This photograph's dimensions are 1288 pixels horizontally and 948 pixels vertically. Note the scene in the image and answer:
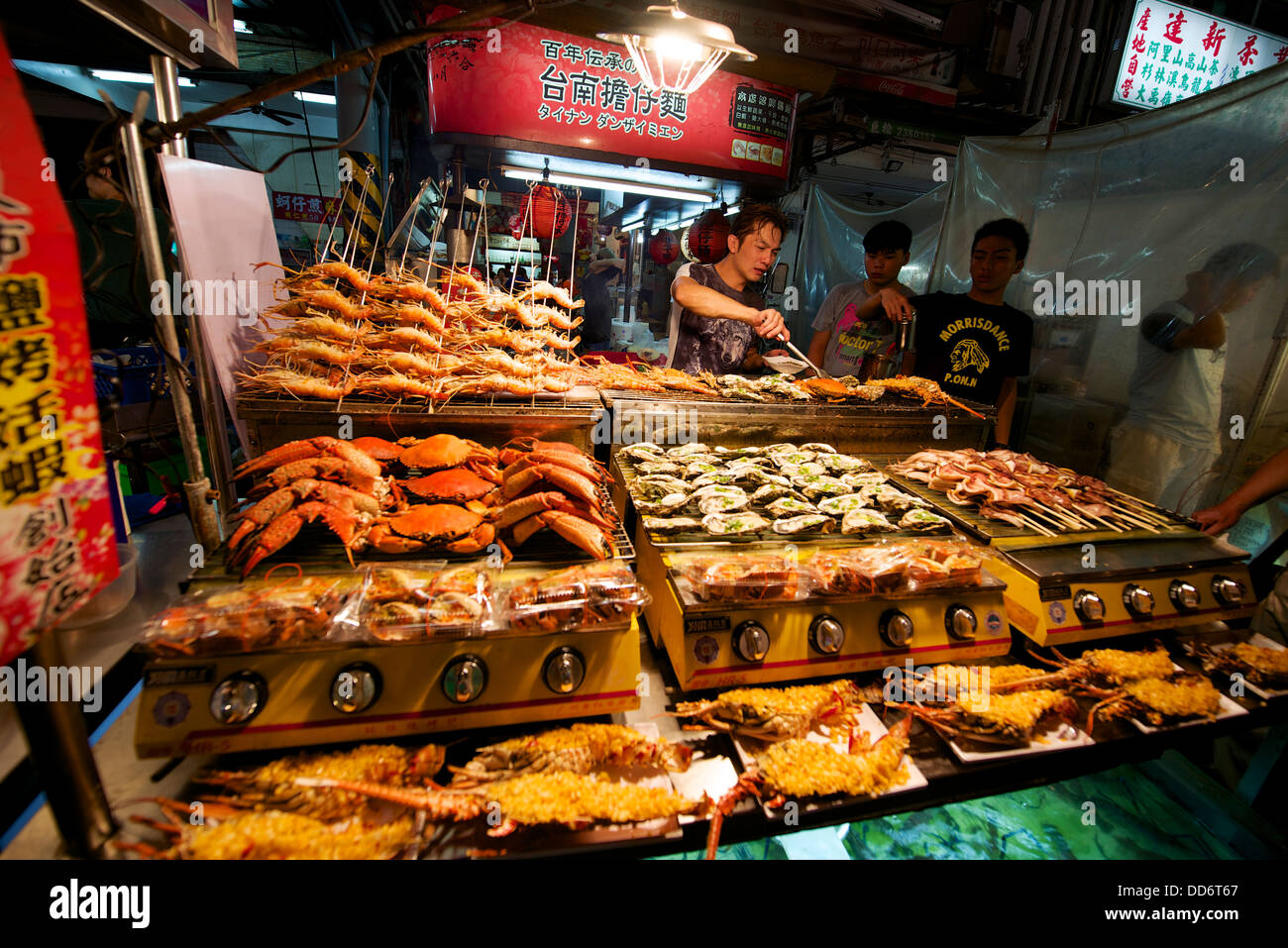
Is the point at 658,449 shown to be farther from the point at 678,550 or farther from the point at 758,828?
the point at 758,828

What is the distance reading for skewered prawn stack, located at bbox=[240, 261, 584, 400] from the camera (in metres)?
2.57

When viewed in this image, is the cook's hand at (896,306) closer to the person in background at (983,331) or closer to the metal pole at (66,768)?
the person in background at (983,331)

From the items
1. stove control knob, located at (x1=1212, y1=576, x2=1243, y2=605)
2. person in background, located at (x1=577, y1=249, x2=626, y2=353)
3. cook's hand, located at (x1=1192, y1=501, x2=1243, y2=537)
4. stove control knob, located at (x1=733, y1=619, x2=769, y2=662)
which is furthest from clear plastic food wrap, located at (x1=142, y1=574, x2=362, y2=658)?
person in background, located at (x1=577, y1=249, x2=626, y2=353)

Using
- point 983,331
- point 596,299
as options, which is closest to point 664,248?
point 596,299

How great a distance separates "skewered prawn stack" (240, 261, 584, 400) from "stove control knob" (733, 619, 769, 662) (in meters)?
1.72

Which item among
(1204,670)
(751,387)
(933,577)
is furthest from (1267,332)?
(933,577)

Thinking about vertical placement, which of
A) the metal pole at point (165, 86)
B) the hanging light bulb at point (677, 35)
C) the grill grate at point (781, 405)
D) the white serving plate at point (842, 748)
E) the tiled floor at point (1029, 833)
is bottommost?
the tiled floor at point (1029, 833)

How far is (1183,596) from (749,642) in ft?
7.59

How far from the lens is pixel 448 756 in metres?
1.55

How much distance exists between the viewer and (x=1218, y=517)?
124 inches

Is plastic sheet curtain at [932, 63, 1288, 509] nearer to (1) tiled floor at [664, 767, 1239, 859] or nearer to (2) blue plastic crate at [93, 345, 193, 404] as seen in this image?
(1) tiled floor at [664, 767, 1239, 859]

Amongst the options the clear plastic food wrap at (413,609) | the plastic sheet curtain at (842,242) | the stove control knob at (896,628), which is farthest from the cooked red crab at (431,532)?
the plastic sheet curtain at (842,242)

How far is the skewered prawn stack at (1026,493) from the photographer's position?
8.73 feet

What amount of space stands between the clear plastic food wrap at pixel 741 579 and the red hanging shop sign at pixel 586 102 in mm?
6015
